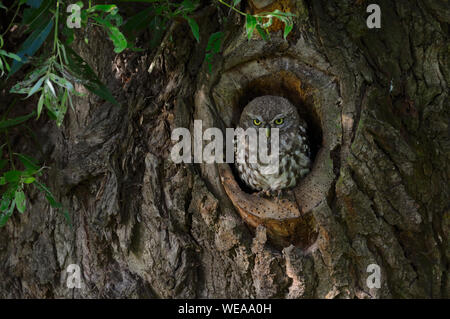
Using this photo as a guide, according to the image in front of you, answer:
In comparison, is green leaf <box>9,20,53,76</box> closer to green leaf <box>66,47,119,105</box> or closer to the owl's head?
green leaf <box>66,47,119,105</box>

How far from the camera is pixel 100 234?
2.58 metres

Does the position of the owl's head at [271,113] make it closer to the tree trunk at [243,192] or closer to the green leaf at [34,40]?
the tree trunk at [243,192]

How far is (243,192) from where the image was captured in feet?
8.49

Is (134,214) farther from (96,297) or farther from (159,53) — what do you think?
(159,53)

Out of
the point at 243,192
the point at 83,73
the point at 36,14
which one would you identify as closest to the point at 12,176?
the point at 83,73

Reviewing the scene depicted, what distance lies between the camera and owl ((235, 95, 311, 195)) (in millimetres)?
2955

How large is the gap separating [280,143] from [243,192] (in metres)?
0.57

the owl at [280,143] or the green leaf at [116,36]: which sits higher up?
the green leaf at [116,36]

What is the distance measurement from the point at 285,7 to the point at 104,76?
1.07 m

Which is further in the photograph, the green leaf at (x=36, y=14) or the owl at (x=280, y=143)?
the owl at (x=280, y=143)

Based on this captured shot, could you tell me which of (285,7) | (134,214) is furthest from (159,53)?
(134,214)

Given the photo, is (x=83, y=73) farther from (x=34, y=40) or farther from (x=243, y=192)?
(x=243, y=192)

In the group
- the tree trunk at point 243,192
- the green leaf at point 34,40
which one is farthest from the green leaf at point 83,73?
the tree trunk at point 243,192

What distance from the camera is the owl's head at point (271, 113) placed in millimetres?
2953
